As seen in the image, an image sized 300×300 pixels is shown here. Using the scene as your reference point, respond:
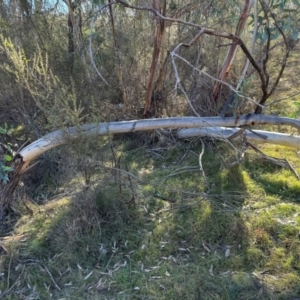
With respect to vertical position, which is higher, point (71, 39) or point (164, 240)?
point (71, 39)

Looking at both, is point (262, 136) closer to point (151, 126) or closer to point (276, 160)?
point (276, 160)

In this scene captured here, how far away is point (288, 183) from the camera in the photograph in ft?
12.0

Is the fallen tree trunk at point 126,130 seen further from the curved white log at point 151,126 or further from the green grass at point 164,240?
the green grass at point 164,240

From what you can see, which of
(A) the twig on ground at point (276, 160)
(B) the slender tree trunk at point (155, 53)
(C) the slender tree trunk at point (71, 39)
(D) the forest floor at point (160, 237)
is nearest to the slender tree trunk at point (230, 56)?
(B) the slender tree trunk at point (155, 53)

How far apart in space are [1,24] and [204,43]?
3043mm

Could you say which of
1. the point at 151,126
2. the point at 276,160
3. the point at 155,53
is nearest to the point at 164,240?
the point at 151,126

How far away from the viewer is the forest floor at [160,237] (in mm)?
2607

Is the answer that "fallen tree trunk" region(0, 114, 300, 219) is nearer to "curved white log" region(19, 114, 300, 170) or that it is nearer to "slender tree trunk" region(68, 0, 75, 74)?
"curved white log" region(19, 114, 300, 170)

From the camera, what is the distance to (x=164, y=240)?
9.93 feet

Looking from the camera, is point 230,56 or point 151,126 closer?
point 151,126

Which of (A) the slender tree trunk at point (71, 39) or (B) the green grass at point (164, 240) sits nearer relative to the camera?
(B) the green grass at point (164, 240)

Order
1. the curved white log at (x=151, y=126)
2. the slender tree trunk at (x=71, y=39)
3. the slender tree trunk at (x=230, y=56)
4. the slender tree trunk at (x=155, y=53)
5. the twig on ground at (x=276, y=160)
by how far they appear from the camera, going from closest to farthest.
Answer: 1. the curved white log at (x=151, y=126)
2. the twig on ground at (x=276, y=160)
3. the slender tree trunk at (x=230, y=56)
4. the slender tree trunk at (x=155, y=53)
5. the slender tree trunk at (x=71, y=39)

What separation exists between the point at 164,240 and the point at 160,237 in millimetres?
49

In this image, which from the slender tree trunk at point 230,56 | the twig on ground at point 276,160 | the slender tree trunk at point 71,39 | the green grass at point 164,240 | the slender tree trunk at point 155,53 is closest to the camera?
the green grass at point 164,240
